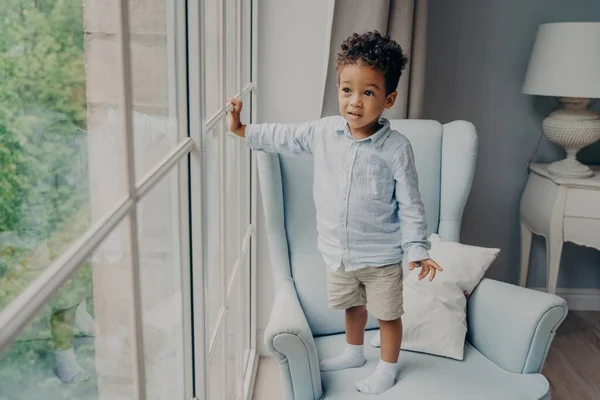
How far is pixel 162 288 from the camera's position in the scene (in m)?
0.99

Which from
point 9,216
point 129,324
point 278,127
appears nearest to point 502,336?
point 278,127

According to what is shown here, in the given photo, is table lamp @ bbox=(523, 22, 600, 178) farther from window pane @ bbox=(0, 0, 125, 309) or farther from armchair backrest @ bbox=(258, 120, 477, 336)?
window pane @ bbox=(0, 0, 125, 309)

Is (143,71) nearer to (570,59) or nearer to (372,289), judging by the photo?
(372,289)

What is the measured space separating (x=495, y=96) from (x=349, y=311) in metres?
1.43

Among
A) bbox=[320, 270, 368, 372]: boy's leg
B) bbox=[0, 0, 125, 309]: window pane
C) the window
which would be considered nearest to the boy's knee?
bbox=[320, 270, 368, 372]: boy's leg

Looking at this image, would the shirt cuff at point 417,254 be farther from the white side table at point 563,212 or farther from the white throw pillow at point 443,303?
the white side table at point 563,212

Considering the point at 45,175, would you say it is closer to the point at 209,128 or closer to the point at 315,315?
the point at 209,128

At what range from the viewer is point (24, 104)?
484mm

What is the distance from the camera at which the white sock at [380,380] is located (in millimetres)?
1579

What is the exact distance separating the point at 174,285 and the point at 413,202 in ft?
2.15

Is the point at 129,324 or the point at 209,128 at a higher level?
the point at 209,128

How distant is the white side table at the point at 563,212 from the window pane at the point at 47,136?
2170 mm

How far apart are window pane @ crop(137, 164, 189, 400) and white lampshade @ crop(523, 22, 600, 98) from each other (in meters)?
1.77

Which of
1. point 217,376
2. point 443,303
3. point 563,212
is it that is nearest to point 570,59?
point 563,212
